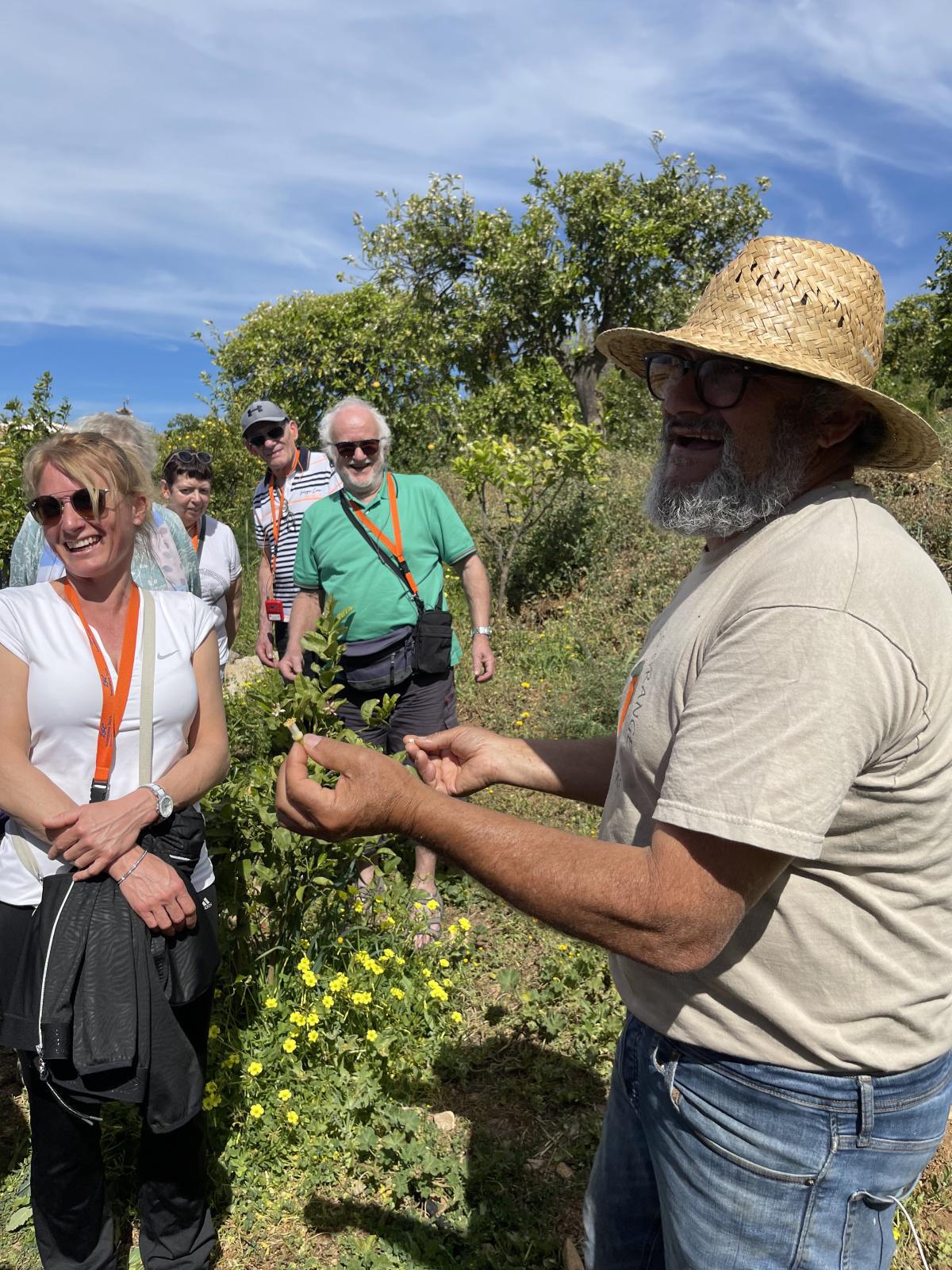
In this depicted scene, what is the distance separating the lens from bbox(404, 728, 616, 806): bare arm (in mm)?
1786

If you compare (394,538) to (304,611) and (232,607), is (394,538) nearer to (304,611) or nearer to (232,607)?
(304,611)

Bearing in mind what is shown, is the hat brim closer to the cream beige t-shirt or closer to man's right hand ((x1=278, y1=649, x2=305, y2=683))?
the cream beige t-shirt

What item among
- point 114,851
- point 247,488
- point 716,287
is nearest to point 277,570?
point 114,851

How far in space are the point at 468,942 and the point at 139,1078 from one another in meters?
1.92

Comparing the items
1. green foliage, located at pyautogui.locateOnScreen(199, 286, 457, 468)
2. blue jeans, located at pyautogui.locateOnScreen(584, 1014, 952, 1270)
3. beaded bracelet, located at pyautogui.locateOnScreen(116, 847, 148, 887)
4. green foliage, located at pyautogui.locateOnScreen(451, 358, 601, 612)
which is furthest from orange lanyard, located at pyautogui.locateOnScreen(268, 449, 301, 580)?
green foliage, located at pyautogui.locateOnScreen(199, 286, 457, 468)

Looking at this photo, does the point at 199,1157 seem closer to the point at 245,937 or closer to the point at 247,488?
the point at 245,937

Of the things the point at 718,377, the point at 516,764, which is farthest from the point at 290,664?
the point at 718,377

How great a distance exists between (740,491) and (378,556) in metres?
2.65

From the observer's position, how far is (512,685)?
270 inches

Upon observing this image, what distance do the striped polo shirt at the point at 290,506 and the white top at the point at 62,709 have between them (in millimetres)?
2743

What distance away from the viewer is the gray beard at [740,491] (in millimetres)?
1311

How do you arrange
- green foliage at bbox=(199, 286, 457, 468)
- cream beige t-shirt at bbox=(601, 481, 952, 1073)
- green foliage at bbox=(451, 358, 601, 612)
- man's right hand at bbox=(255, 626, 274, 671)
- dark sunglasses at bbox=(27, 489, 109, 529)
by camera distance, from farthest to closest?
green foliage at bbox=(199, 286, 457, 468) < green foliage at bbox=(451, 358, 601, 612) < man's right hand at bbox=(255, 626, 274, 671) < dark sunglasses at bbox=(27, 489, 109, 529) < cream beige t-shirt at bbox=(601, 481, 952, 1073)

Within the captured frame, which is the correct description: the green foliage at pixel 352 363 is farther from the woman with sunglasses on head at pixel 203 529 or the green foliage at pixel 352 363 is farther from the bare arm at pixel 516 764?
the bare arm at pixel 516 764

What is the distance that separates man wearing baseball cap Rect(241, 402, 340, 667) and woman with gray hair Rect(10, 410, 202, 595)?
1.23m
